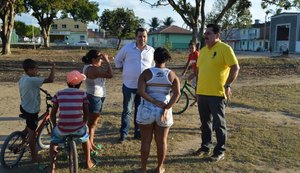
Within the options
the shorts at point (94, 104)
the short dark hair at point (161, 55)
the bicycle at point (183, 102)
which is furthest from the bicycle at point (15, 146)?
the bicycle at point (183, 102)

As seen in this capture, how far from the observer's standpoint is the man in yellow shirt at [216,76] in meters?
5.30

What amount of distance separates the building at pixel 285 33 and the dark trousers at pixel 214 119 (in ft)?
208

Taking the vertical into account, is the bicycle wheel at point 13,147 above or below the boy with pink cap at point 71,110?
below

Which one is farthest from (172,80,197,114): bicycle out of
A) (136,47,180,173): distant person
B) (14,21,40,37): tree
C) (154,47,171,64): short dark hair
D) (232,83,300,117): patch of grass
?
(14,21,40,37): tree

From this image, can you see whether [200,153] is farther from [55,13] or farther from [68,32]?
[68,32]

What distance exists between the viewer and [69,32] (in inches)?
4001

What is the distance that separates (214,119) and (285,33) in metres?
72.1

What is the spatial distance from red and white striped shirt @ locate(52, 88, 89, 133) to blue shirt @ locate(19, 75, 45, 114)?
73 centimetres

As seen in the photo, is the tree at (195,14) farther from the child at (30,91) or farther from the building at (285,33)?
the building at (285,33)

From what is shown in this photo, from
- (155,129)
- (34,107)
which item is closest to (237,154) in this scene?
(155,129)

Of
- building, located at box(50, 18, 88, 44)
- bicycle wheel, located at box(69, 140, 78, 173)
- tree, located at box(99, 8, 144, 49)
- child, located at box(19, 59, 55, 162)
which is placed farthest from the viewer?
building, located at box(50, 18, 88, 44)

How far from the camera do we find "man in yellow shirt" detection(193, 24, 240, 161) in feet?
17.4

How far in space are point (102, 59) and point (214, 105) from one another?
182cm

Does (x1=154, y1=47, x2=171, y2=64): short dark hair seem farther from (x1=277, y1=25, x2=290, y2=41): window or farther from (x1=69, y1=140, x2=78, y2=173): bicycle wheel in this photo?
(x1=277, y1=25, x2=290, y2=41): window
